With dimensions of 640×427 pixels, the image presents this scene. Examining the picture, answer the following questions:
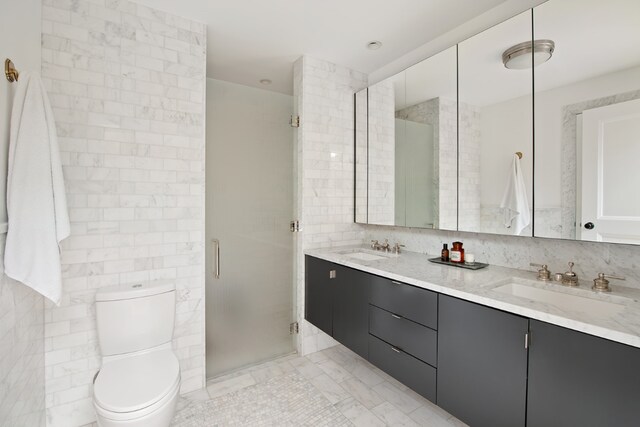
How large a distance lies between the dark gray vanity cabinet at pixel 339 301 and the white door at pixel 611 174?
1.25 meters

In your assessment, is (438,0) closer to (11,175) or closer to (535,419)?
(535,419)

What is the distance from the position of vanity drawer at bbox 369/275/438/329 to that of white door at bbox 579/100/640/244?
0.83 metres

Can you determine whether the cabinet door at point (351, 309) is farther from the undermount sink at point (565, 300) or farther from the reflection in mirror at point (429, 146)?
the undermount sink at point (565, 300)

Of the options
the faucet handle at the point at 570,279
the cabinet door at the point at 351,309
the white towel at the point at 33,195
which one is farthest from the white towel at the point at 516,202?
the white towel at the point at 33,195

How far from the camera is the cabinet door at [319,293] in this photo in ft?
7.98

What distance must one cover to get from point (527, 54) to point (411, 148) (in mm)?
947

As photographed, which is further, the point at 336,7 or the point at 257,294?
the point at 257,294

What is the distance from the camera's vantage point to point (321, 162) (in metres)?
2.74

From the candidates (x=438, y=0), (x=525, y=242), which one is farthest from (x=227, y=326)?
(x=438, y=0)

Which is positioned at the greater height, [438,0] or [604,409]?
[438,0]

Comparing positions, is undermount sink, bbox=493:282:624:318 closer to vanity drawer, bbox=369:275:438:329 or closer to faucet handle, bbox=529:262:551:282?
faucet handle, bbox=529:262:551:282

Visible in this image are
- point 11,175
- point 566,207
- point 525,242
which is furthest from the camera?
point 525,242

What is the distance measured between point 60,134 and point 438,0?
8.04ft

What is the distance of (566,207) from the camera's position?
5.14 feet
